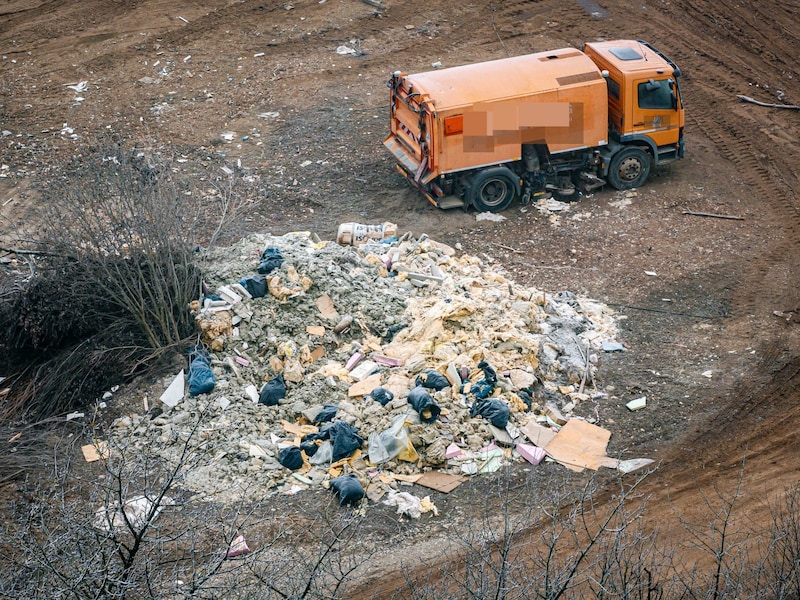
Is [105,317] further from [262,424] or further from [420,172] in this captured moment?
[420,172]

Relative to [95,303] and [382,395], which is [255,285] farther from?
[382,395]

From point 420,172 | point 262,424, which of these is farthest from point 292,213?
point 262,424

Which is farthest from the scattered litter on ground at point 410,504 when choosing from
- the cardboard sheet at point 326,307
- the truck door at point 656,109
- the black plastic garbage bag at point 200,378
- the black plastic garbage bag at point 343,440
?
the truck door at point 656,109

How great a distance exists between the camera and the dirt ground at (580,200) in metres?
10.9

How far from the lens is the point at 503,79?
1388 cm

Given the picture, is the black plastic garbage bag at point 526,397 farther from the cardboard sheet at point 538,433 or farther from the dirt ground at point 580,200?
the dirt ground at point 580,200

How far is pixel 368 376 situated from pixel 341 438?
1208 mm

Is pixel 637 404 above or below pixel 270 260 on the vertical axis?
below

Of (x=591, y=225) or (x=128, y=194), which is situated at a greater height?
(x=128, y=194)

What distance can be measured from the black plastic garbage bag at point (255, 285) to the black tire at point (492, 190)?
4.35m

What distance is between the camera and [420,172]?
46.4ft

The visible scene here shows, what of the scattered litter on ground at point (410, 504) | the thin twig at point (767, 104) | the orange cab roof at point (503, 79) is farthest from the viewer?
the thin twig at point (767, 104)

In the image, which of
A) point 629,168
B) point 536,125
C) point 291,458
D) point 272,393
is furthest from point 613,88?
point 291,458

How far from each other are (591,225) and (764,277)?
9.05 ft
